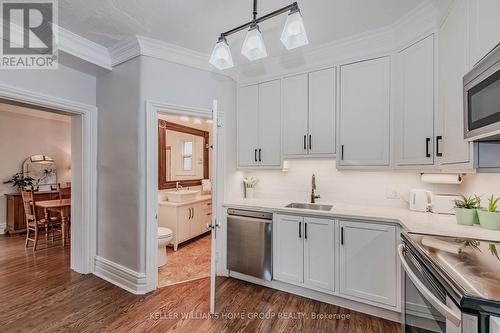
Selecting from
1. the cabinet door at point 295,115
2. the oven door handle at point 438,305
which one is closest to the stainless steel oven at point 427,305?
the oven door handle at point 438,305

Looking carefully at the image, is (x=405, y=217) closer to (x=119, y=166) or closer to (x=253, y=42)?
(x=253, y=42)

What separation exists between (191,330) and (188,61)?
2714 mm

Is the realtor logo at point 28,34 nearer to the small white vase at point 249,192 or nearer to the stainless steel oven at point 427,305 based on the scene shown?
the small white vase at point 249,192

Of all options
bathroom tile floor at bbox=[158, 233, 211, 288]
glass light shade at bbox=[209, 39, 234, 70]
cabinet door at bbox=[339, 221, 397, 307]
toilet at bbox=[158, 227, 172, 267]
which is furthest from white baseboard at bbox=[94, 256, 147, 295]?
glass light shade at bbox=[209, 39, 234, 70]

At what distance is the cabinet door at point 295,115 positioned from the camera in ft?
8.77

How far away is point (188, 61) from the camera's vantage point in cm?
267

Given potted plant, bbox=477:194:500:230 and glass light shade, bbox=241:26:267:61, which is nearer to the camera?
glass light shade, bbox=241:26:267:61

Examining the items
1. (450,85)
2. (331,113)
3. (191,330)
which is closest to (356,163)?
(331,113)

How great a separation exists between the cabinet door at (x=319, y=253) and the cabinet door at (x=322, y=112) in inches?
31.5

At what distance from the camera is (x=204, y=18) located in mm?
2061

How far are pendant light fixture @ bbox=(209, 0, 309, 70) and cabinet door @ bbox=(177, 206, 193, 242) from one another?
2.80 metres

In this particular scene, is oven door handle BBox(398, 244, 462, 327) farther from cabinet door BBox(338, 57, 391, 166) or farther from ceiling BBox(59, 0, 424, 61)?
ceiling BBox(59, 0, 424, 61)

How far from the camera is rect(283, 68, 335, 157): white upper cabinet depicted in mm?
2537

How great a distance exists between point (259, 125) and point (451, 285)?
2.36 metres
